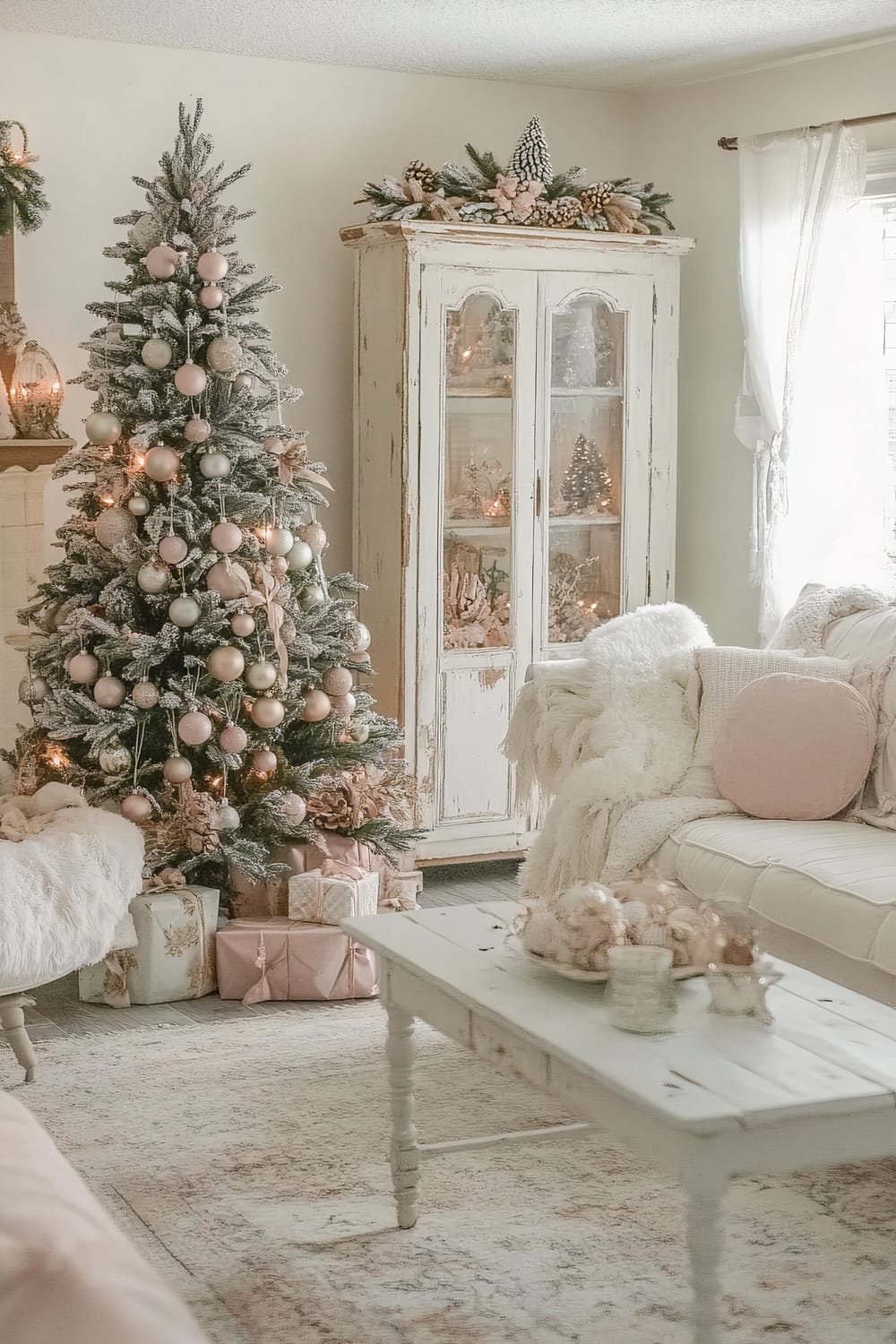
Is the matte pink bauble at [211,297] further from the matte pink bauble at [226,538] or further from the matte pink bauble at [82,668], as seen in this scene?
the matte pink bauble at [82,668]

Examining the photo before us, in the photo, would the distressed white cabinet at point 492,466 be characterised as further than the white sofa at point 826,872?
Yes

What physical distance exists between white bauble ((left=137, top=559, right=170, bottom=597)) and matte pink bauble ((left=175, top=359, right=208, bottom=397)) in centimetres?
42

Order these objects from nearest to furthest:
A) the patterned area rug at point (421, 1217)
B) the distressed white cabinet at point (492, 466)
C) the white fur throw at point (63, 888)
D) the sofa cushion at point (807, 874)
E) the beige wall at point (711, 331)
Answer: the patterned area rug at point (421, 1217) → the sofa cushion at point (807, 874) → the white fur throw at point (63, 888) → the distressed white cabinet at point (492, 466) → the beige wall at point (711, 331)

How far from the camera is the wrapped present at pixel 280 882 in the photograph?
391cm

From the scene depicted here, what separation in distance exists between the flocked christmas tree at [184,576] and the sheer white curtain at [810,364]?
62.3 inches

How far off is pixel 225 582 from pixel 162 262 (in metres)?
0.79

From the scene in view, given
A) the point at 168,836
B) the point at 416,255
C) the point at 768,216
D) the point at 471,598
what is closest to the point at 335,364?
the point at 416,255

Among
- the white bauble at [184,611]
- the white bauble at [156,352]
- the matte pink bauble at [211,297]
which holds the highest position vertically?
the matte pink bauble at [211,297]

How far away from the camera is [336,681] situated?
13.2 ft

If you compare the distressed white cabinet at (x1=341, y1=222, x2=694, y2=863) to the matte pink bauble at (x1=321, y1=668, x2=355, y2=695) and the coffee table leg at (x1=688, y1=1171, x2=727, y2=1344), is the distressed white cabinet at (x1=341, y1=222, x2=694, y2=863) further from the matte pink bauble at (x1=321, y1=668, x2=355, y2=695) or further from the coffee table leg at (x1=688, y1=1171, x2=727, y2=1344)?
the coffee table leg at (x1=688, y1=1171, x2=727, y2=1344)

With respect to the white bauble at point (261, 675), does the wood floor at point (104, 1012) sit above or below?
below

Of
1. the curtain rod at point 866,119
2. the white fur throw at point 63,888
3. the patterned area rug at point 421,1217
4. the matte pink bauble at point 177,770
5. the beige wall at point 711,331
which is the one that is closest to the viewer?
the patterned area rug at point 421,1217

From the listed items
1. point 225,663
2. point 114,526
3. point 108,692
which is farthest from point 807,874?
point 114,526

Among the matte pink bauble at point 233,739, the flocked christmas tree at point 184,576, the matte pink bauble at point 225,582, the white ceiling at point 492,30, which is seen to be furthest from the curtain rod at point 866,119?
the matte pink bauble at point 233,739
